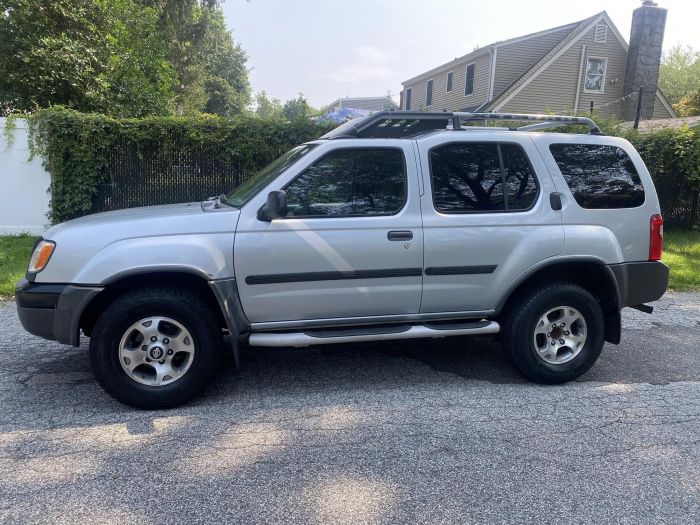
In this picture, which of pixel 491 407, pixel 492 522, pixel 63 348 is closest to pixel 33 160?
pixel 63 348

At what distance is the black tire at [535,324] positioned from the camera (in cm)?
408

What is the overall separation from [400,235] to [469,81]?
71.8 ft

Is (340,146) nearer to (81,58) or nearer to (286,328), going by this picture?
(286,328)

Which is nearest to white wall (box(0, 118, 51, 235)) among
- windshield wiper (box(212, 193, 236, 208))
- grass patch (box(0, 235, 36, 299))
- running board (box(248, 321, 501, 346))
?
grass patch (box(0, 235, 36, 299))

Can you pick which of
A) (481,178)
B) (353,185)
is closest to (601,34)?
(481,178)

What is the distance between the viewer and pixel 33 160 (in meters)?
9.55

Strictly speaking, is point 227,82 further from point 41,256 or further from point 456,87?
point 41,256

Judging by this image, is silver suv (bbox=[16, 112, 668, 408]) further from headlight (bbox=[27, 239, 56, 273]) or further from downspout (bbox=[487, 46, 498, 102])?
downspout (bbox=[487, 46, 498, 102])

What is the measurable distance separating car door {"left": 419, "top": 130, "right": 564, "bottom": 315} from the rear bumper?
0.61m

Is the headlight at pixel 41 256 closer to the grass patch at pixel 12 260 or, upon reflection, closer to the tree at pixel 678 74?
the grass patch at pixel 12 260

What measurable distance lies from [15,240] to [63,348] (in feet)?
18.8

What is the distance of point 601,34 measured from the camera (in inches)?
845

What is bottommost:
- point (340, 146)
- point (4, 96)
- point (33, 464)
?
point (33, 464)

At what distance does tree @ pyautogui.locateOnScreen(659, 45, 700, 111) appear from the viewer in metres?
42.2
